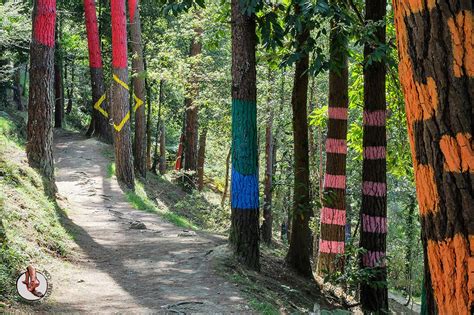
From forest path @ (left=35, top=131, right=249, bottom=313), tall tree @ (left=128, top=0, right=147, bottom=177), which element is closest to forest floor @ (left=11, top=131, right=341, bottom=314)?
forest path @ (left=35, top=131, right=249, bottom=313)

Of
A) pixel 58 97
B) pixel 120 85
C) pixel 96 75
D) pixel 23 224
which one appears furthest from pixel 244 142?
pixel 58 97

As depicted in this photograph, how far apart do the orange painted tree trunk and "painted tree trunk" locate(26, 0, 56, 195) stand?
925 centimetres

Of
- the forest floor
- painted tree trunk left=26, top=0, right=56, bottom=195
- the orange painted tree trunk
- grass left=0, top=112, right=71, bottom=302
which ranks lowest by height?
the forest floor

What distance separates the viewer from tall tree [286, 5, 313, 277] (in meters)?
8.45

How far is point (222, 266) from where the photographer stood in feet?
23.9

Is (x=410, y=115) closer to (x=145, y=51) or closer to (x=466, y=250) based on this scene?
(x=466, y=250)

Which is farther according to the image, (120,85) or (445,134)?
(120,85)

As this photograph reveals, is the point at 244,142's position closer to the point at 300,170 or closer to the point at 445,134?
the point at 300,170

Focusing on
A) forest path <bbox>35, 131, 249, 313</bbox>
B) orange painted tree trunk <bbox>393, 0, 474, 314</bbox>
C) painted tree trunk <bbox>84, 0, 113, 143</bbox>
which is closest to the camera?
orange painted tree trunk <bbox>393, 0, 474, 314</bbox>

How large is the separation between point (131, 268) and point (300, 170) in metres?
3.05

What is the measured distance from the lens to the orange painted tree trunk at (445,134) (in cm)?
193

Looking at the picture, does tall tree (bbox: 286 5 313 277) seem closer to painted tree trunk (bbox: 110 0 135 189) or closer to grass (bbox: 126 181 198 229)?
grass (bbox: 126 181 198 229)

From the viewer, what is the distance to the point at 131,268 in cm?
763

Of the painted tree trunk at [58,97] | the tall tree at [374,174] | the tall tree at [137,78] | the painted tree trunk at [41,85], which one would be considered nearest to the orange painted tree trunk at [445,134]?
the tall tree at [374,174]
